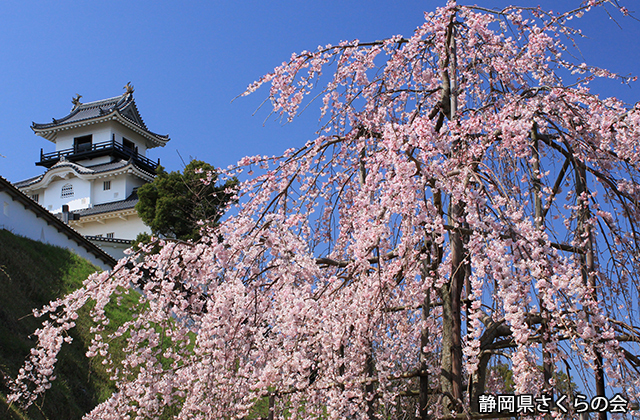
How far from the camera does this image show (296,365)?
3947 mm

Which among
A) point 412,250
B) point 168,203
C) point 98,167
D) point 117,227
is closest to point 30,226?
point 168,203

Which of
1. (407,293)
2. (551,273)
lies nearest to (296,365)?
(407,293)

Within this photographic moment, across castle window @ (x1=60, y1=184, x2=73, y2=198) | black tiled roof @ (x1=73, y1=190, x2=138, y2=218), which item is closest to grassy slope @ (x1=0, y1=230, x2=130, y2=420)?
black tiled roof @ (x1=73, y1=190, x2=138, y2=218)

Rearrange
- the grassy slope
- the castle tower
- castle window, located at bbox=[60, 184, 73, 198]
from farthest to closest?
castle window, located at bbox=[60, 184, 73, 198]
the castle tower
the grassy slope

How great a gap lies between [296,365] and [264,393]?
Result: 21.4 inches

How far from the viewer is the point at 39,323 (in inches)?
344

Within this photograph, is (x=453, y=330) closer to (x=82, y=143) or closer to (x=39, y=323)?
(x=39, y=323)

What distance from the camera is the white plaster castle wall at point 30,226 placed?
37.0 feet

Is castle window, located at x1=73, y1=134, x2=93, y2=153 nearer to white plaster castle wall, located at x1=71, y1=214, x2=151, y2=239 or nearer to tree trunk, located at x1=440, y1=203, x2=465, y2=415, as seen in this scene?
white plaster castle wall, located at x1=71, y1=214, x2=151, y2=239

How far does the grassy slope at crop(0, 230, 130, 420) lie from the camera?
709 centimetres

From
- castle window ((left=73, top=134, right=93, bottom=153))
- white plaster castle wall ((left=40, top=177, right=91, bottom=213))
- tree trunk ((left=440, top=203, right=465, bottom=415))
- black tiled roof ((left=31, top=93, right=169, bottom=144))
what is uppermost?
black tiled roof ((left=31, top=93, right=169, bottom=144))

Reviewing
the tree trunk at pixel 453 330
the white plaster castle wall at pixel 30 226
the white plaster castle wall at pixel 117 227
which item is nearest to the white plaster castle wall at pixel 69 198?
the white plaster castle wall at pixel 117 227

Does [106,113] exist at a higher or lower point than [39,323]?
higher

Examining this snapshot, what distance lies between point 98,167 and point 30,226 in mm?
17362
